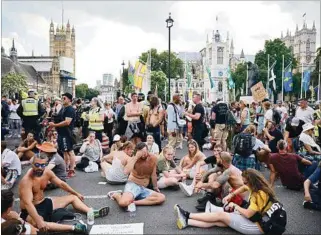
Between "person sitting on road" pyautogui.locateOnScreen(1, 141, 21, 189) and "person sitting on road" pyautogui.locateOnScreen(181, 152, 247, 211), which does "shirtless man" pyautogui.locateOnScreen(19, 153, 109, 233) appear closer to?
"person sitting on road" pyautogui.locateOnScreen(181, 152, 247, 211)

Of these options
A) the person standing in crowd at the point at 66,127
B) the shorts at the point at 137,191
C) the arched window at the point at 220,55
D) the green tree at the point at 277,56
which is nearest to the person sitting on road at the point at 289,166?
the shorts at the point at 137,191

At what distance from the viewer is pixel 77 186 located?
327 inches

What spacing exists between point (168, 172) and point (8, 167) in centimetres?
325

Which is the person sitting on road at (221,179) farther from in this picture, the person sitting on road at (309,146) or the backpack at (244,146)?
the person sitting on road at (309,146)

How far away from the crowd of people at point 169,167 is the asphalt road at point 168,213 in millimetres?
137

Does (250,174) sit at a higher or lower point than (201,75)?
lower

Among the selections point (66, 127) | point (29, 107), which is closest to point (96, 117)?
point (66, 127)

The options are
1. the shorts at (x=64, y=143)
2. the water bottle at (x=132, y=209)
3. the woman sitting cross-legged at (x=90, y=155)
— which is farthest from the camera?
the woman sitting cross-legged at (x=90, y=155)

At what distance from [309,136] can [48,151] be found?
532cm

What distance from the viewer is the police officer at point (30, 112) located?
11531mm

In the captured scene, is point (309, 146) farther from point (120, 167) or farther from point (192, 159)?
point (120, 167)

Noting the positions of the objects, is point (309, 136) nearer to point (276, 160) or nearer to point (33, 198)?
point (276, 160)

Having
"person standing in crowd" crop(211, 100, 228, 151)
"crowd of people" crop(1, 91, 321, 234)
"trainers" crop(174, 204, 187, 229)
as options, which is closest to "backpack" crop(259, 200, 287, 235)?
"crowd of people" crop(1, 91, 321, 234)

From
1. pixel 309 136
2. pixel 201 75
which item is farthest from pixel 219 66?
pixel 309 136
